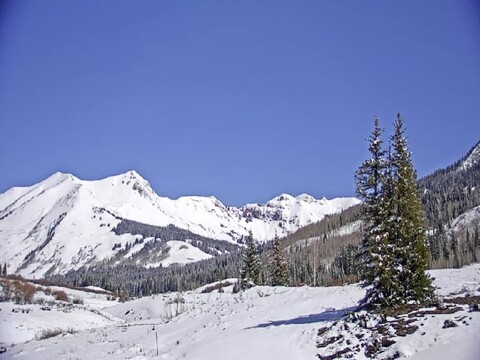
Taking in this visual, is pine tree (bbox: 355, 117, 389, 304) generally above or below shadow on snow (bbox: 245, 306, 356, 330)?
above

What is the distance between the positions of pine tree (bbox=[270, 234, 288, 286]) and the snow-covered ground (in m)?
19.5

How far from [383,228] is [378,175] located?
114 inches

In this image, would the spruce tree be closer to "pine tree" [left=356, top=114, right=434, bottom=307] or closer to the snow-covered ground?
"pine tree" [left=356, top=114, right=434, bottom=307]

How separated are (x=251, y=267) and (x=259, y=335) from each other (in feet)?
137

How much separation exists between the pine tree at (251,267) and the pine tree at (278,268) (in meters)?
1.98

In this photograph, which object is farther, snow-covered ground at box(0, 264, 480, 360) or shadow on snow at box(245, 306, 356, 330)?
shadow on snow at box(245, 306, 356, 330)

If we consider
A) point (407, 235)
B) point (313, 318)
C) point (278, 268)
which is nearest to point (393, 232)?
point (407, 235)

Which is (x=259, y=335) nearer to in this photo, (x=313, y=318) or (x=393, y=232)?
(x=313, y=318)

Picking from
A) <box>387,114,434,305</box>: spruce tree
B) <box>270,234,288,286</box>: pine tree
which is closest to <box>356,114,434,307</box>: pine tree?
<box>387,114,434,305</box>: spruce tree

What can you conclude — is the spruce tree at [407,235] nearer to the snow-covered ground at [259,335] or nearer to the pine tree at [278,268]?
the snow-covered ground at [259,335]

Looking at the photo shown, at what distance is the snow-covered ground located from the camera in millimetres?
17469

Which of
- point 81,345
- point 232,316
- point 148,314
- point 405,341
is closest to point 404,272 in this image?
point 405,341

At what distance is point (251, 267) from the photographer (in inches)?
2628

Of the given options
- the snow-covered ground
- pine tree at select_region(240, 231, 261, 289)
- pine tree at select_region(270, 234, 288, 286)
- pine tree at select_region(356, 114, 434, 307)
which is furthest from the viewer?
pine tree at select_region(240, 231, 261, 289)
